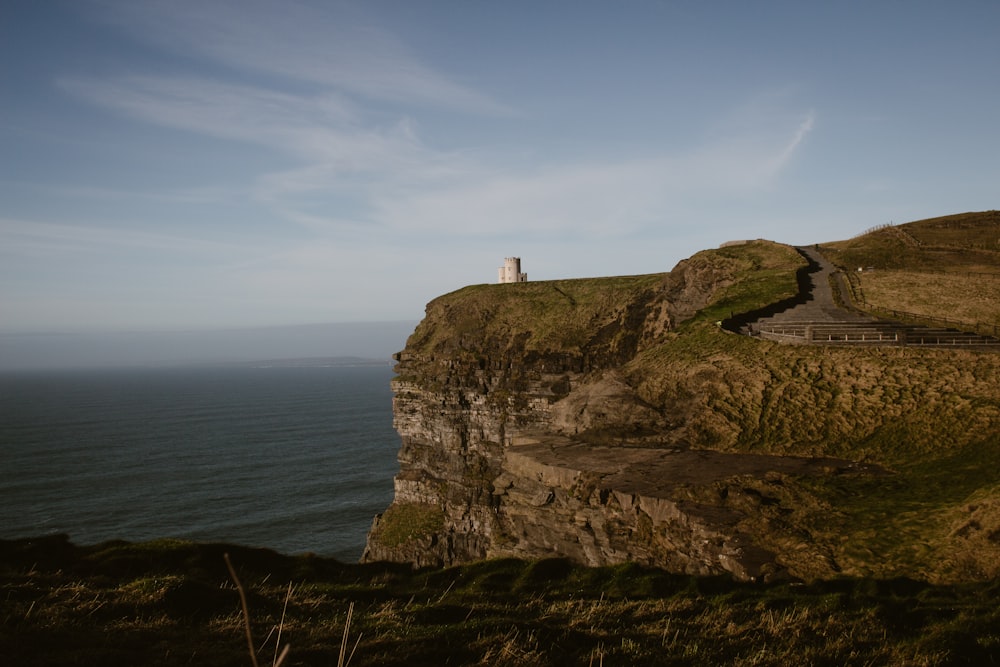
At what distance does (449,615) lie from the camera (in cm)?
1174

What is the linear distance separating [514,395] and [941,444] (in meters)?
31.7

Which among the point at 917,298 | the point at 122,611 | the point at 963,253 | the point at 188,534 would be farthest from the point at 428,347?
the point at 963,253

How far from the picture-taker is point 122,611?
10.6 meters

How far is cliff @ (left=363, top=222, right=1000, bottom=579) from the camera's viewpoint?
17625 mm

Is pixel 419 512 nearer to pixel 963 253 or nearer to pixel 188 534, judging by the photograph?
pixel 188 534

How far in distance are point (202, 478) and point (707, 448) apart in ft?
253

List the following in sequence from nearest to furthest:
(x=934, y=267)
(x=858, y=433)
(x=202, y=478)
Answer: (x=858, y=433) → (x=934, y=267) → (x=202, y=478)

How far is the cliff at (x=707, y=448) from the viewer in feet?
57.8

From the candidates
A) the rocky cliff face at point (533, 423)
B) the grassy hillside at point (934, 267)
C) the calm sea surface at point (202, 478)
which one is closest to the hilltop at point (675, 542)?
the rocky cliff face at point (533, 423)

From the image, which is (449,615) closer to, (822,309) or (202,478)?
(822,309)

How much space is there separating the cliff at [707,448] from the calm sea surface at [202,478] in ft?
66.4

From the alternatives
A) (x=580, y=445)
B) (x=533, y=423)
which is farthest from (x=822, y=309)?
(x=533, y=423)

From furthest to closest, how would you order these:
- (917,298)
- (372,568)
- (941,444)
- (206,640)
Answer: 1. (917,298)
2. (941,444)
3. (372,568)
4. (206,640)

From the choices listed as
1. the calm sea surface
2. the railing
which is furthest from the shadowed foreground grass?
the calm sea surface
